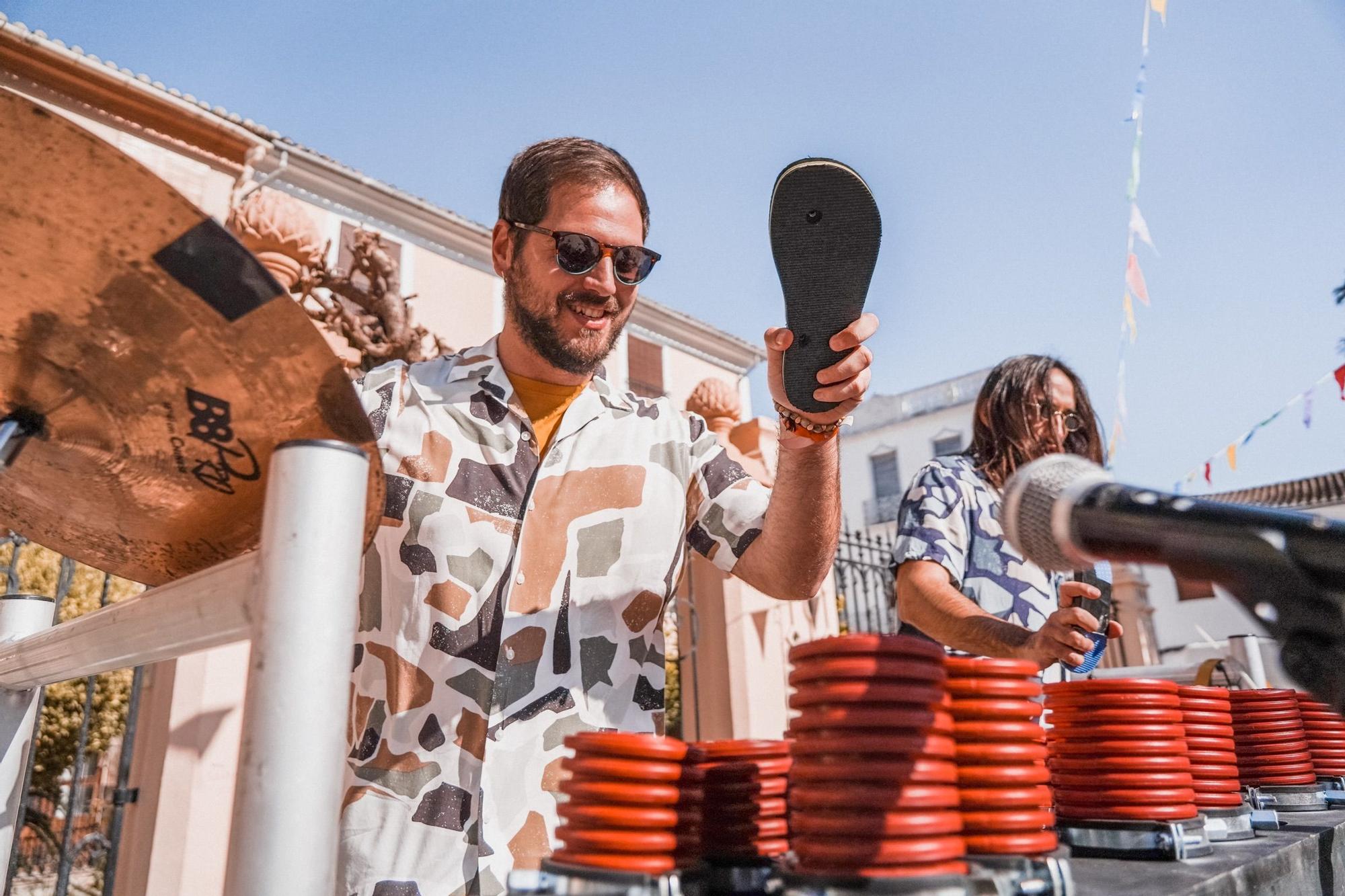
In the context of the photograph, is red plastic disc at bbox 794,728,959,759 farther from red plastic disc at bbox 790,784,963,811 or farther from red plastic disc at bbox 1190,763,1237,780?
red plastic disc at bbox 1190,763,1237,780

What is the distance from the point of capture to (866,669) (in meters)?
0.78

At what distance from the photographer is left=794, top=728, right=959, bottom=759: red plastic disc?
0.76 metres

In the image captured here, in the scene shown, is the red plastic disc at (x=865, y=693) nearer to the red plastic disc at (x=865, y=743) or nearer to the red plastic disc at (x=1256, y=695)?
the red plastic disc at (x=865, y=743)

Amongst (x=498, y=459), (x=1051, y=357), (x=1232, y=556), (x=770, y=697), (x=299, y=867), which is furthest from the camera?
(x=770, y=697)

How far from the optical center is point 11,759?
1422 millimetres

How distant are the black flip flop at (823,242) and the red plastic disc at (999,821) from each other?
60 cm

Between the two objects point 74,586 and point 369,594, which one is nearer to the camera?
point 369,594

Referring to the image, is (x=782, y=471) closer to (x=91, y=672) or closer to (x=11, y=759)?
(x=91, y=672)

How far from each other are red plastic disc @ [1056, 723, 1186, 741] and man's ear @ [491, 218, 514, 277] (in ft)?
5.02

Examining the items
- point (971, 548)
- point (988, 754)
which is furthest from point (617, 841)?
point (971, 548)

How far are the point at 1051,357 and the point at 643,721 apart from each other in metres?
1.78

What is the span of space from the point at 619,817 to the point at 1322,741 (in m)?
1.97

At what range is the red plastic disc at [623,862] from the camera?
0.79m

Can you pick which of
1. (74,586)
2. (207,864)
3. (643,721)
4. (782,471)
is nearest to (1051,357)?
(782,471)
